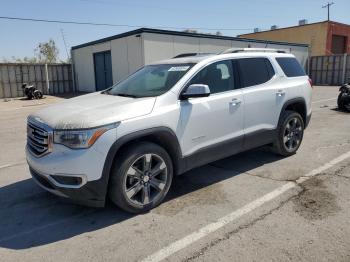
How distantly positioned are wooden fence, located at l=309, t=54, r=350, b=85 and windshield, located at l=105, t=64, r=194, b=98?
85.6 ft

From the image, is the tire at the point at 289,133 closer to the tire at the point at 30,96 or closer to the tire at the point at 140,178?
the tire at the point at 140,178

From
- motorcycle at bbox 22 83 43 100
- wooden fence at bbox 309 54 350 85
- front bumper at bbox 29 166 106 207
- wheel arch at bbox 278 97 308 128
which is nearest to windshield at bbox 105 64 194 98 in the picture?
front bumper at bbox 29 166 106 207

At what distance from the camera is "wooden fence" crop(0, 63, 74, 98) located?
77.8 feet

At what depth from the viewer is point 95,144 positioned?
3361mm

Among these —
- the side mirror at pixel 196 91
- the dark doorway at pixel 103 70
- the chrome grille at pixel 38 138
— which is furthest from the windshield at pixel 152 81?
the dark doorway at pixel 103 70

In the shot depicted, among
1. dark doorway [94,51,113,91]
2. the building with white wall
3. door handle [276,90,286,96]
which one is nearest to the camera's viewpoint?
door handle [276,90,286,96]

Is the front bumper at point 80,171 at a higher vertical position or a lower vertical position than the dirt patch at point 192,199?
higher

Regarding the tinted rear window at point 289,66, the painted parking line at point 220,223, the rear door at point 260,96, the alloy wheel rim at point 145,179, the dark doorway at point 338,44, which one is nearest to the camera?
the painted parking line at point 220,223

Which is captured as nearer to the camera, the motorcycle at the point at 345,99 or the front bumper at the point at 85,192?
the front bumper at the point at 85,192

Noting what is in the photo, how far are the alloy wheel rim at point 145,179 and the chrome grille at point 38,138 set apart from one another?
2.95 feet

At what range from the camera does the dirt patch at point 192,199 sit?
13.0 ft

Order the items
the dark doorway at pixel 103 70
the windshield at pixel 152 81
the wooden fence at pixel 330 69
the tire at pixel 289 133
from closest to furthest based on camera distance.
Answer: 1. the windshield at pixel 152 81
2. the tire at pixel 289 133
3. the dark doorway at pixel 103 70
4. the wooden fence at pixel 330 69

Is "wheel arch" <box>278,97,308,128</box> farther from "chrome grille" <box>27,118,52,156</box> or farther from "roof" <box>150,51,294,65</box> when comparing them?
"chrome grille" <box>27,118,52,156</box>

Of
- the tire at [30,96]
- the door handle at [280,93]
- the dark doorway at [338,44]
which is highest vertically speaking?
the dark doorway at [338,44]
